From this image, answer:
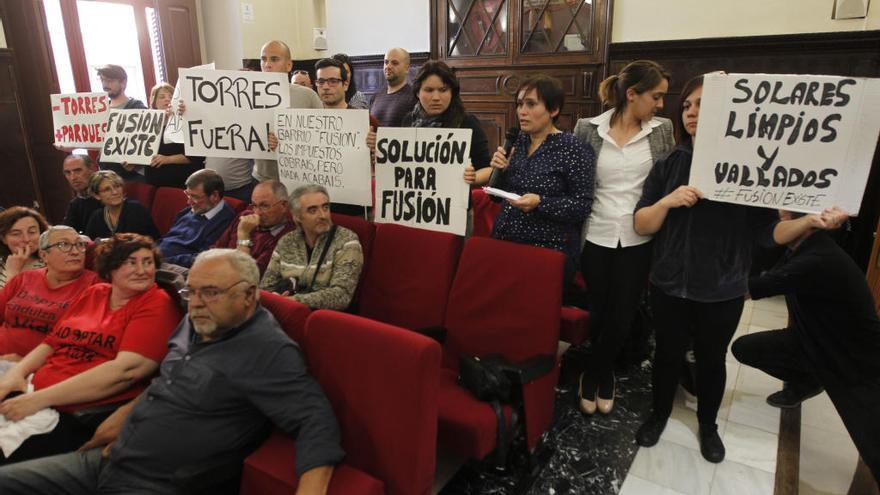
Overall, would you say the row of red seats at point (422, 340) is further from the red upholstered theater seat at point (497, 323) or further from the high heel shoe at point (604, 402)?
the high heel shoe at point (604, 402)

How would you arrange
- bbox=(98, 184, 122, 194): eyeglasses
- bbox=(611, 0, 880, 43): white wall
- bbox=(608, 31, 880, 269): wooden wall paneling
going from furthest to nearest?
bbox=(611, 0, 880, 43): white wall
bbox=(608, 31, 880, 269): wooden wall paneling
bbox=(98, 184, 122, 194): eyeglasses

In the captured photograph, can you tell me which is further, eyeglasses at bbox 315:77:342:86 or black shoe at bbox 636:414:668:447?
eyeglasses at bbox 315:77:342:86

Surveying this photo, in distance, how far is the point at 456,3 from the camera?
5.43 meters

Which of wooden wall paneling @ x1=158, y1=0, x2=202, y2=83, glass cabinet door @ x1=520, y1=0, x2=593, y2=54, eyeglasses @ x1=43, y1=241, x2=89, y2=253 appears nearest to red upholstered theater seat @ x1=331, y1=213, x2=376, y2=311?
eyeglasses @ x1=43, y1=241, x2=89, y2=253

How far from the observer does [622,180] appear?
2.04 meters

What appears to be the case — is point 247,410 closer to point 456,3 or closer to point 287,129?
point 287,129

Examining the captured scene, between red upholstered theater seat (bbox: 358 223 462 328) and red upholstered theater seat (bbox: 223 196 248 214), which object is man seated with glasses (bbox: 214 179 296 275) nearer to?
red upholstered theater seat (bbox: 223 196 248 214)

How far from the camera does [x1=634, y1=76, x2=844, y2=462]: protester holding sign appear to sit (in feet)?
5.90

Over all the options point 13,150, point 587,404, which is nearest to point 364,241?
point 587,404

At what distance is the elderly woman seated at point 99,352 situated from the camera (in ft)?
5.25

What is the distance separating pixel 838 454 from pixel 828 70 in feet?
9.80

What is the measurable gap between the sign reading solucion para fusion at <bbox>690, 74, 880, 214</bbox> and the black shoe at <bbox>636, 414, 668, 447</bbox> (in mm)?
1000

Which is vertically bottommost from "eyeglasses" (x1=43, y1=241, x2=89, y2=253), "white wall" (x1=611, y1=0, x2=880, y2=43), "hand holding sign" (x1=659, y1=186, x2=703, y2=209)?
"eyeglasses" (x1=43, y1=241, x2=89, y2=253)

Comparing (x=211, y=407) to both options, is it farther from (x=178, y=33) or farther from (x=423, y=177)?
(x=178, y=33)
